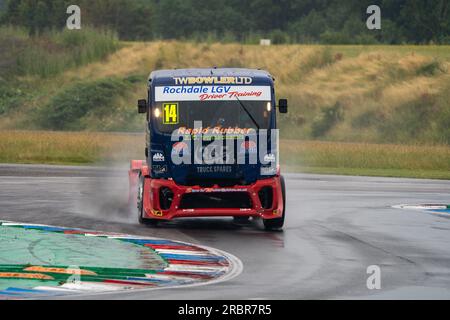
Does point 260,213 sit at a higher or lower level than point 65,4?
lower

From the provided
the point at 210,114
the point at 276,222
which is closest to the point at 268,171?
the point at 276,222

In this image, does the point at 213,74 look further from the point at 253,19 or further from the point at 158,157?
the point at 253,19

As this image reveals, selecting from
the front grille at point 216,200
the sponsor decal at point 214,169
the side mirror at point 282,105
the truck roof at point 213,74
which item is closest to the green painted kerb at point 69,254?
the front grille at point 216,200

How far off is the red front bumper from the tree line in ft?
191

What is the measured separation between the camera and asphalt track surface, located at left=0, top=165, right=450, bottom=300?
1453 centimetres

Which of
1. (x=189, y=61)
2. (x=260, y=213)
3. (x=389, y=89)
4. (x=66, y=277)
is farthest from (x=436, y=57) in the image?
(x=66, y=277)

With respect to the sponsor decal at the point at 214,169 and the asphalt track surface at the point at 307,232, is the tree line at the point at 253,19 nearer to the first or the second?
the asphalt track surface at the point at 307,232

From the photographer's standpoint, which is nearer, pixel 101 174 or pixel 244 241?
pixel 244 241

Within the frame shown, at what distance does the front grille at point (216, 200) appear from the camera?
2105 centimetres
